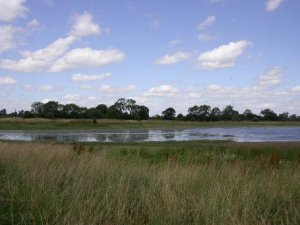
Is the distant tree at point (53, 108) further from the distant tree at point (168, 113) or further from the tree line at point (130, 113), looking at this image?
the distant tree at point (168, 113)

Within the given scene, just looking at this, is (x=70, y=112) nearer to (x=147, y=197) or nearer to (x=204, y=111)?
(x=204, y=111)

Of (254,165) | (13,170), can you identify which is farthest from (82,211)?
(254,165)

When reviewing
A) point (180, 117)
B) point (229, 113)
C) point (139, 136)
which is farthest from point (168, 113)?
point (139, 136)

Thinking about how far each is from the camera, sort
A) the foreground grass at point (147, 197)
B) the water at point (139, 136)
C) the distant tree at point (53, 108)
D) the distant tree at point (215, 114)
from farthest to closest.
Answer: the distant tree at point (215, 114) < the distant tree at point (53, 108) < the water at point (139, 136) < the foreground grass at point (147, 197)

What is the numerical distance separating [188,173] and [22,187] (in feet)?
10.4

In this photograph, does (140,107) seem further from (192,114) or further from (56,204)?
(56,204)

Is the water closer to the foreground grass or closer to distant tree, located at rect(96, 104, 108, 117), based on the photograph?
the foreground grass

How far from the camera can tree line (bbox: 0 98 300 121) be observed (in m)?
133

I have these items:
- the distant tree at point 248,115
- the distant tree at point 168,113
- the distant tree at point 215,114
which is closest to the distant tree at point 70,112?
the distant tree at point 168,113

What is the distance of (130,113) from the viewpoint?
148125 mm

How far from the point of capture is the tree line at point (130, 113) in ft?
436

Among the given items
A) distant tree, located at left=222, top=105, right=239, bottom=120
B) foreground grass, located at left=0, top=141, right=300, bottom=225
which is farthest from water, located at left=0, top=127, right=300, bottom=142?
distant tree, located at left=222, top=105, right=239, bottom=120

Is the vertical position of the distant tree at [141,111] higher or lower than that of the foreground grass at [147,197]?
higher

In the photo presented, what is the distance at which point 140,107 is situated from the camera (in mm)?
149125
